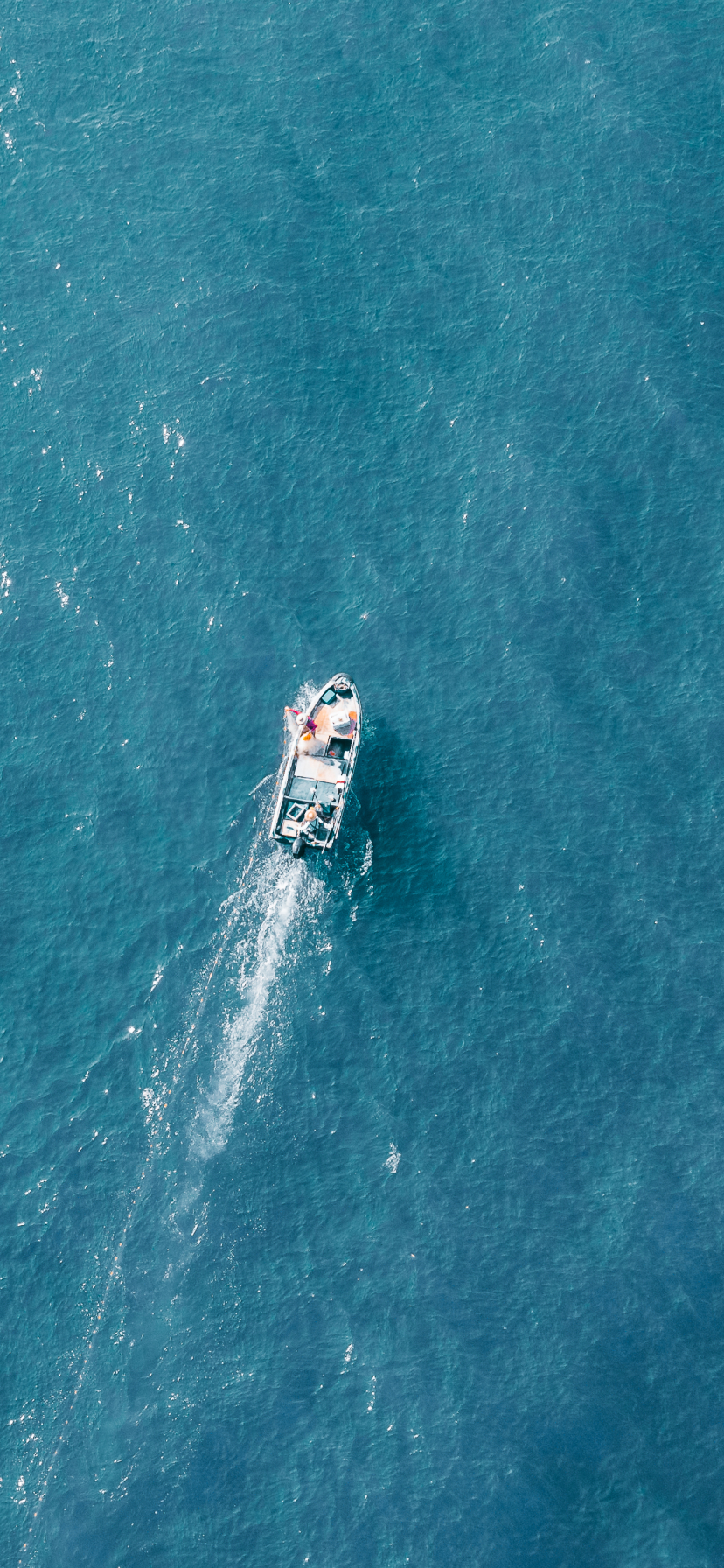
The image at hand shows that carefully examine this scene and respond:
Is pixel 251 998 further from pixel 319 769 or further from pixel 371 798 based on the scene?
pixel 371 798

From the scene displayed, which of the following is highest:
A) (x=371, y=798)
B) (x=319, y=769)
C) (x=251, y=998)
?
(x=319, y=769)

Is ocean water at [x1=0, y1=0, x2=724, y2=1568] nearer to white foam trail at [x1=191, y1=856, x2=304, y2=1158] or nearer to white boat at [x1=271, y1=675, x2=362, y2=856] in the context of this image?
white foam trail at [x1=191, y1=856, x2=304, y2=1158]

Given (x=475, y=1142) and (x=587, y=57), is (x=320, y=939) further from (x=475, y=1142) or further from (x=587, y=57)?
(x=587, y=57)

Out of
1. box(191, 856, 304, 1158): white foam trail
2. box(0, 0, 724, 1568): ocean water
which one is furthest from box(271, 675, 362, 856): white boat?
box(0, 0, 724, 1568): ocean water

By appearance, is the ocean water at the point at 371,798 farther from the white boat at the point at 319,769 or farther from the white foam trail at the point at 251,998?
the white boat at the point at 319,769

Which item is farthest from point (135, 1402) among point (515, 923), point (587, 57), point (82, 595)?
point (587, 57)

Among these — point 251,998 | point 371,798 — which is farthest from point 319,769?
point 251,998
